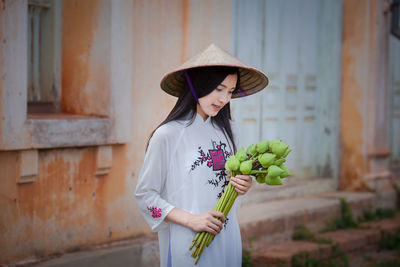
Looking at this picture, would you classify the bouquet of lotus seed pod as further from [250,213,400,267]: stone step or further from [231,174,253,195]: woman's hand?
[250,213,400,267]: stone step

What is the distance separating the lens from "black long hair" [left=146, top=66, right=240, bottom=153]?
2.65 metres

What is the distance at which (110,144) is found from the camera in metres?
4.29

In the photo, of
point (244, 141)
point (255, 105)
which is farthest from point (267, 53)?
point (244, 141)

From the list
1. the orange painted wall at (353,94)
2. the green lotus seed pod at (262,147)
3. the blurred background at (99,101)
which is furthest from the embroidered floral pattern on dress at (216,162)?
the orange painted wall at (353,94)

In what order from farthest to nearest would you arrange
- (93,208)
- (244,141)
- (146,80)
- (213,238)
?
(244,141), (146,80), (93,208), (213,238)

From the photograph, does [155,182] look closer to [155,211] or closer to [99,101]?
[155,211]

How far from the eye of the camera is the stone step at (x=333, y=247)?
521cm

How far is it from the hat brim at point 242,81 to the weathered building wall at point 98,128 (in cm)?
133

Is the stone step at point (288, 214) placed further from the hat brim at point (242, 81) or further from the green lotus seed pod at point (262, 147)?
the green lotus seed pod at point (262, 147)

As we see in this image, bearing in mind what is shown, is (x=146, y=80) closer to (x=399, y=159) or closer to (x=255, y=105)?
(x=255, y=105)

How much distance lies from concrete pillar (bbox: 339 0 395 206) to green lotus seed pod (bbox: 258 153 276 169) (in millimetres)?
4991

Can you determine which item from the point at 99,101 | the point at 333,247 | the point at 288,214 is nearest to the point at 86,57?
the point at 99,101

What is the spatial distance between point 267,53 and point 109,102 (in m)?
2.69

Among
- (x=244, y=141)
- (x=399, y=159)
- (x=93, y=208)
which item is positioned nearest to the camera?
(x=93, y=208)
